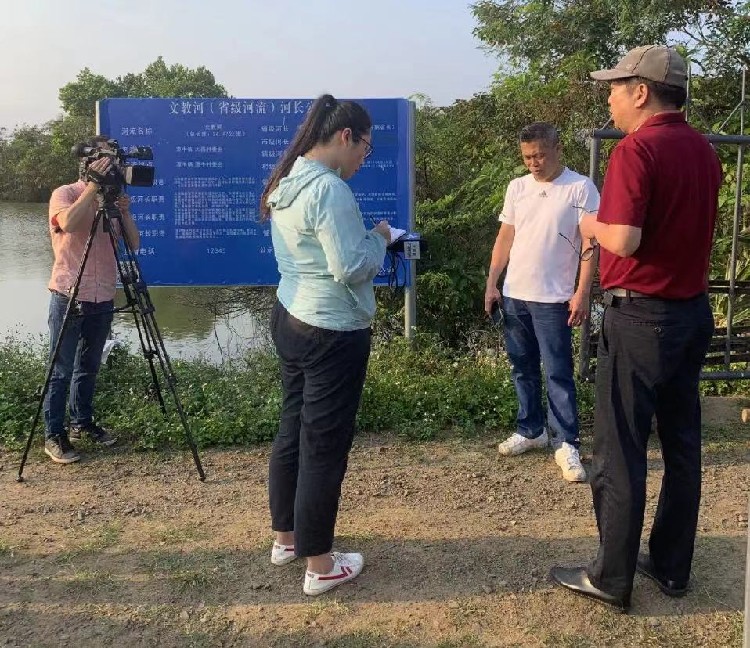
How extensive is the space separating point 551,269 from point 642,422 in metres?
1.45

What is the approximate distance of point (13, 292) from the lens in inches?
322

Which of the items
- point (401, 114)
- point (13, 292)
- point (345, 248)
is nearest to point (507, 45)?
point (401, 114)

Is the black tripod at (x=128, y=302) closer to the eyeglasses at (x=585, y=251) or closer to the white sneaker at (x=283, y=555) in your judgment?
the white sneaker at (x=283, y=555)

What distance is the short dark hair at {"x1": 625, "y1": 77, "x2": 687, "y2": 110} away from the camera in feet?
7.97

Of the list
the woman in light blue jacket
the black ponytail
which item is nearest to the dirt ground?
the woman in light blue jacket

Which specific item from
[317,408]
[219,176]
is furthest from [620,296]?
[219,176]

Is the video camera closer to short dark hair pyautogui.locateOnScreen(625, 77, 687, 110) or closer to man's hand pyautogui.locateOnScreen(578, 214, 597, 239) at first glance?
man's hand pyautogui.locateOnScreen(578, 214, 597, 239)

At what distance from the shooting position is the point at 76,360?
4.35 meters

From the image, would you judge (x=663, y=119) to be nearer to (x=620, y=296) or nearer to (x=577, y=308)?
(x=620, y=296)

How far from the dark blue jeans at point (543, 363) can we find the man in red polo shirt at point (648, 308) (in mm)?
1213

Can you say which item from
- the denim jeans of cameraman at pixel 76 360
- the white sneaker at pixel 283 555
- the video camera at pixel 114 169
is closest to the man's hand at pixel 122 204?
the video camera at pixel 114 169

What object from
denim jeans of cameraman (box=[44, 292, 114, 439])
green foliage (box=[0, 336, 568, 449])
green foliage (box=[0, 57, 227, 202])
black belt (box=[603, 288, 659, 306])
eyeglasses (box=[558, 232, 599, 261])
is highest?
green foliage (box=[0, 57, 227, 202])

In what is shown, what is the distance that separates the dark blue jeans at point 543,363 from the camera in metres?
3.88

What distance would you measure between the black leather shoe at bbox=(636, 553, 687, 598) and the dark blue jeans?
115cm
